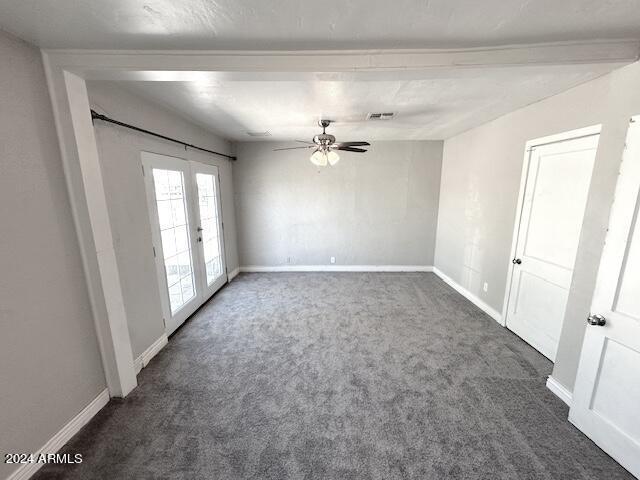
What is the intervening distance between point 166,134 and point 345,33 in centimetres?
230

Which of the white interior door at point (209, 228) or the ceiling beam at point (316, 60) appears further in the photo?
the white interior door at point (209, 228)

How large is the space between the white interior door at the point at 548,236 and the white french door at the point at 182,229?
393cm

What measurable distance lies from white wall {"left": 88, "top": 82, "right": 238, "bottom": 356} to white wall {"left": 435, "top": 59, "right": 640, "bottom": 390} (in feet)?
11.9

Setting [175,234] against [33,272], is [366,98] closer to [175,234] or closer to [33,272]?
[175,234]

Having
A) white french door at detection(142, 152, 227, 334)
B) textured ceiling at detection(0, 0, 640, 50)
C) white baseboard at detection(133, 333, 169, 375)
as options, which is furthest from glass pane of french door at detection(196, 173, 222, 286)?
textured ceiling at detection(0, 0, 640, 50)

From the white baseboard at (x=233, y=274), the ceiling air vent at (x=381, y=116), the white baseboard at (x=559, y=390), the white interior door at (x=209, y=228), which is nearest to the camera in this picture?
the white baseboard at (x=559, y=390)

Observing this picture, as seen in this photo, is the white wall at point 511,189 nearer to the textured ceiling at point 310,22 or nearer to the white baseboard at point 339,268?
the white baseboard at point 339,268

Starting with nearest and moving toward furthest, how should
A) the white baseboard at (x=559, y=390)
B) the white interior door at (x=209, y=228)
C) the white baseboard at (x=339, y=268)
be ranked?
1. the white baseboard at (x=559, y=390)
2. the white interior door at (x=209, y=228)
3. the white baseboard at (x=339, y=268)

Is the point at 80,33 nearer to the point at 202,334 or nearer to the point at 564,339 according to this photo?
the point at 202,334

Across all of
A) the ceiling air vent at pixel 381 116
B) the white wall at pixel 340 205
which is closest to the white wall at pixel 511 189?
the white wall at pixel 340 205

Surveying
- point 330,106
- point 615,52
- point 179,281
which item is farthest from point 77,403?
point 615,52

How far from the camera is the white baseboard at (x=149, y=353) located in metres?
2.28

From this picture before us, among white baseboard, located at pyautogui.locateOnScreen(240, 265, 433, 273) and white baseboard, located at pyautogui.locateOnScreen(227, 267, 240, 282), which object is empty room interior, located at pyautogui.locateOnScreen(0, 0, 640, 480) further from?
white baseboard, located at pyautogui.locateOnScreen(240, 265, 433, 273)

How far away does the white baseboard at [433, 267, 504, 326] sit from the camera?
10.4 ft
